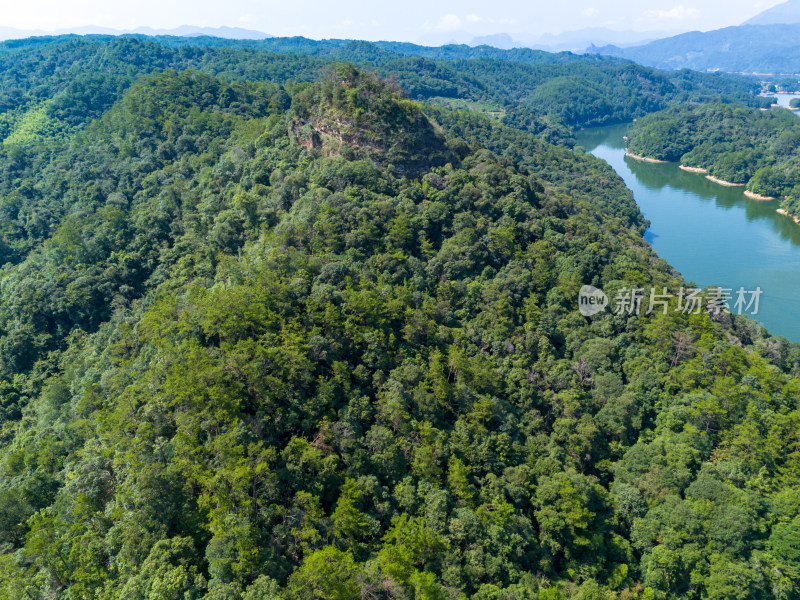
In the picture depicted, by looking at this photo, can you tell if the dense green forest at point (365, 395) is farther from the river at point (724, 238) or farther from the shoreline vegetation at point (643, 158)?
the shoreline vegetation at point (643, 158)

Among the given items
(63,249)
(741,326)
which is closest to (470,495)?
(741,326)

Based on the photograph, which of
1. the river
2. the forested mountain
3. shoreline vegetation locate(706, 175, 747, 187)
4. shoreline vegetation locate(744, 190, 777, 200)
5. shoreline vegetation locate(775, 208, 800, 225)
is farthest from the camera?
shoreline vegetation locate(706, 175, 747, 187)

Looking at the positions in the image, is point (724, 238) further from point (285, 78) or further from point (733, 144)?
point (285, 78)

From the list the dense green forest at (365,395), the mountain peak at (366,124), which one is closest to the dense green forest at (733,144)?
the dense green forest at (365,395)

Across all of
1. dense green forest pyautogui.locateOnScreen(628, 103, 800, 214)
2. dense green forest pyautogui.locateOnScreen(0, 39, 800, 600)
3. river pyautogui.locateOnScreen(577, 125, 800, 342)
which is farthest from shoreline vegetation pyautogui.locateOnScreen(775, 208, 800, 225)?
dense green forest pyautogui.locateOnScreen(0, 39, 800, 600)

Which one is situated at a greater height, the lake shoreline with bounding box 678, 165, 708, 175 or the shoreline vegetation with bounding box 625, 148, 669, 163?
the shoreline vegetation with bounding box 625, 148, 669, 163

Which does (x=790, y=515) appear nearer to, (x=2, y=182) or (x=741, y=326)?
(x=741, y=326)

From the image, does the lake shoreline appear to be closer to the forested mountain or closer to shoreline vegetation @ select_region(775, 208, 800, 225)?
shoreline vegetation @ select_region(775, 208, 800, 225)
